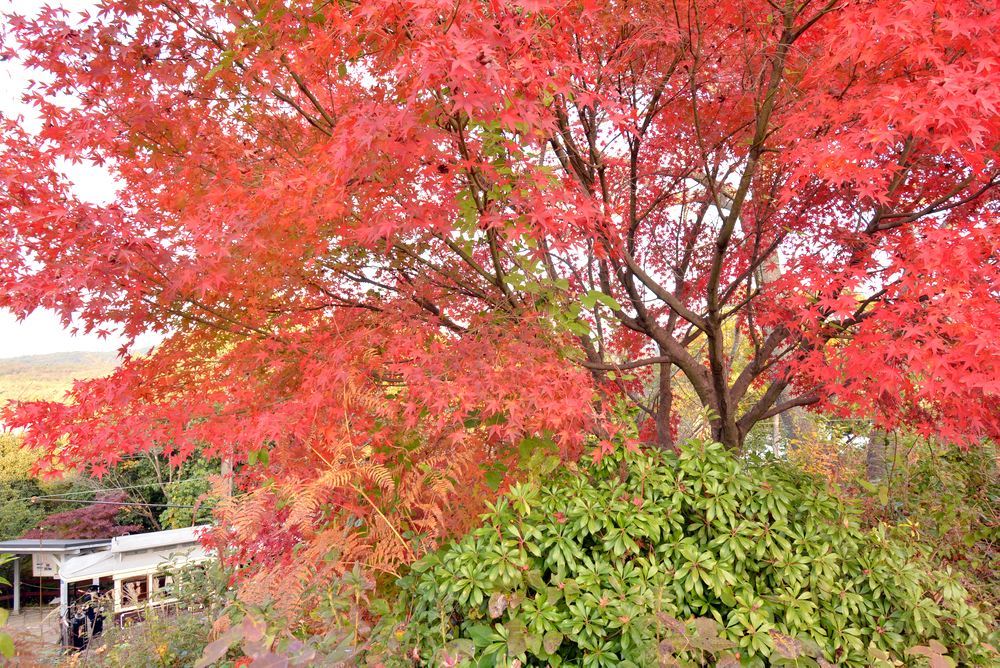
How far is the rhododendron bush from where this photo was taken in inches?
90.8

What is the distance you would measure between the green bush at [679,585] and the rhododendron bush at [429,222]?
1.06ft

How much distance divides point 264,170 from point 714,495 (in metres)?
2.74

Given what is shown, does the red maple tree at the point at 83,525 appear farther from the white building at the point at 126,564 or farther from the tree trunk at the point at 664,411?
the tree trunk at the point at 664,411

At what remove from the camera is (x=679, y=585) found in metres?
2.66

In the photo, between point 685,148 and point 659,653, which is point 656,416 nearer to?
point 685,148

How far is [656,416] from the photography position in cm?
521

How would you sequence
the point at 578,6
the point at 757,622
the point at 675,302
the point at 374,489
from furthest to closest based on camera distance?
1. the point at 675,302
2. the point at 374,489
3. the point at 578,6
4. the point at 757,622

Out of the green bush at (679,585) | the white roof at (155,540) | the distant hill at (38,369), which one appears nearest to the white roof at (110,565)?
the white roof at (155,540)

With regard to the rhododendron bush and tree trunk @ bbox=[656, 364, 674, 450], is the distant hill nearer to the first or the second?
the rhododendron bush

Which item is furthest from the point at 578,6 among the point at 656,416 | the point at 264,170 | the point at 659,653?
the point at 656,416

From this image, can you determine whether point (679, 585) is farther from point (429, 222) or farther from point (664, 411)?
point (664, 411)

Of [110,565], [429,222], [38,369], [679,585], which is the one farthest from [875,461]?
[38,369]

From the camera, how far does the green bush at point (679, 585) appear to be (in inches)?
Result: 94.7

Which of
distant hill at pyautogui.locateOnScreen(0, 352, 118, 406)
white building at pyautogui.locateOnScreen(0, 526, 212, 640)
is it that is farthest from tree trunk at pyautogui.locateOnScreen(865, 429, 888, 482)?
distant hill at pyautogui.locateOnScreen(0, 352, 118, 406)
